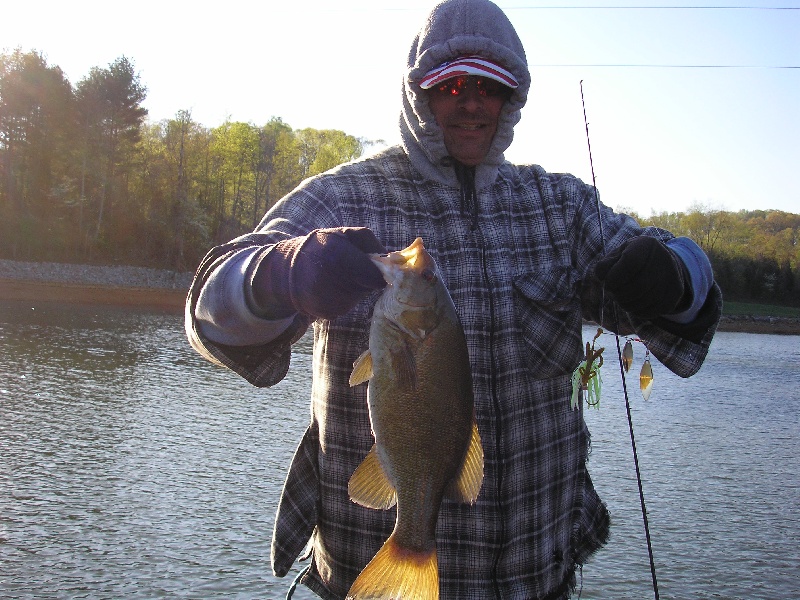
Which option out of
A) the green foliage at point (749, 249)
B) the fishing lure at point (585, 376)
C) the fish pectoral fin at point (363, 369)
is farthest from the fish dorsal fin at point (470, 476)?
the green foliage at point (749, 249)

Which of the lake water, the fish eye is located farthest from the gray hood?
the lake water

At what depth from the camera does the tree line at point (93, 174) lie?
1986 inches

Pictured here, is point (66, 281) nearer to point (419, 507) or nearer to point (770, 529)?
point (770, 529)

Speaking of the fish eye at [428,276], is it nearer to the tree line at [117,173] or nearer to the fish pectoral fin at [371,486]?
the fish pectoral fin at [371,486]

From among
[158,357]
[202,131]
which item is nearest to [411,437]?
[158,357]

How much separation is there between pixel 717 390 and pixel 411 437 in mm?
24723

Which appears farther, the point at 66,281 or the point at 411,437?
the point at 66,281

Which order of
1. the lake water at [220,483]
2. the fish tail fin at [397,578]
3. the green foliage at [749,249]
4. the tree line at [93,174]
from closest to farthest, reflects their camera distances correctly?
1. the fish tail fin at [397,578]
2. the lake water at [220,483]
3. the tree line at [93,174]
4. the green foliage at [749,249]

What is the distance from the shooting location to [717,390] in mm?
24812

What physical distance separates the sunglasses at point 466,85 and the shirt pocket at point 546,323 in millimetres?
776

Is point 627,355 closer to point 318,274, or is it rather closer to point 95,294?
point 318,274

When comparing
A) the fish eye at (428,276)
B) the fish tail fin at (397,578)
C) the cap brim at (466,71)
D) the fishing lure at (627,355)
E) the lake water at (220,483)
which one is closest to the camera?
the fish tail fin at (397,578)

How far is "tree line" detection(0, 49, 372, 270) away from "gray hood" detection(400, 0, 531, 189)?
163 feet

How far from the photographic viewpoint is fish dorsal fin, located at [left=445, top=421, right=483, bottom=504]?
2447 millimetres
